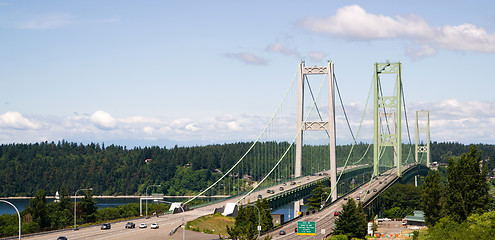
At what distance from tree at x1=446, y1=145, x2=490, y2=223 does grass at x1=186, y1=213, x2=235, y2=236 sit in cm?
3001

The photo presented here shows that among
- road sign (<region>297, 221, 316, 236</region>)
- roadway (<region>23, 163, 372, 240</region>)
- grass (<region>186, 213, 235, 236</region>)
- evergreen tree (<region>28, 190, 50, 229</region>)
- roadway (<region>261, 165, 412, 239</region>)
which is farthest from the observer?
evergreen tree (<region>28, 190, 50, 229</region>)

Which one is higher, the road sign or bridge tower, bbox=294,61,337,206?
bridge tower, bbox=294,61,337,206

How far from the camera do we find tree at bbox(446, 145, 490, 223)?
79.5m

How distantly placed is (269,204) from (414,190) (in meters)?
53.0

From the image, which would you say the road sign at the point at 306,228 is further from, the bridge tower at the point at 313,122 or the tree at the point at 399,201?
the tree at the point at 399,201

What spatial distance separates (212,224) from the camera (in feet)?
313

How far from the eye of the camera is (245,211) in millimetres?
92438

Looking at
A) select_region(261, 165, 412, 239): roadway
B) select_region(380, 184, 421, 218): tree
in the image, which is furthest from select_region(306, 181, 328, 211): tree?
select_region(380, 184, 421, 218): tree

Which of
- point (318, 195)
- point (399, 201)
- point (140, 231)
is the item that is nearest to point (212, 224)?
point (140, 231)

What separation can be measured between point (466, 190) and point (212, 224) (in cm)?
3593

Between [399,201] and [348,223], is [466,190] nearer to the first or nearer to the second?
[348,223]

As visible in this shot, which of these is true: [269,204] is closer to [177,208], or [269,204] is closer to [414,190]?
[177,208]

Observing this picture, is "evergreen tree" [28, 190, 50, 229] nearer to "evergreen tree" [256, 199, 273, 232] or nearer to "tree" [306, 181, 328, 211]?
"evergreen tree" [256, 199, 273, 232]

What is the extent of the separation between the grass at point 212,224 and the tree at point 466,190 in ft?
98.5
